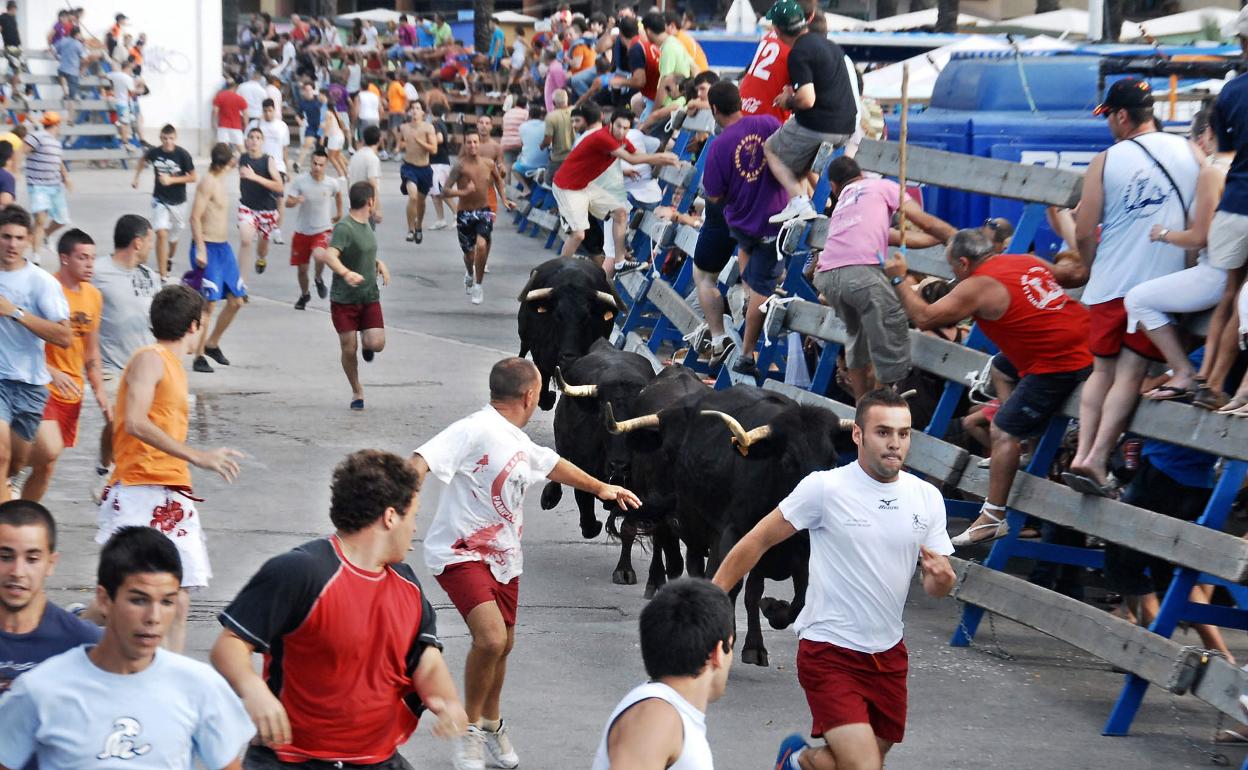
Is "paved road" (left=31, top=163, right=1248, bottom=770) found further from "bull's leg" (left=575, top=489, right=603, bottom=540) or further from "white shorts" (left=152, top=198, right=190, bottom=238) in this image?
"white shorts" (left=152, top=198, right=190, bottom=238)

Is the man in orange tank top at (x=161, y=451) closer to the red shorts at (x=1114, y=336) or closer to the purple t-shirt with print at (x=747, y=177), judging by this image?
the red shorts at (x=1114, y=336)

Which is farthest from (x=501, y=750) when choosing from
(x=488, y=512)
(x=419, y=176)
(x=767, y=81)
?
(x=419, y=176)

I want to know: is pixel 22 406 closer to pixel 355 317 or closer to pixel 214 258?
pixel 355 317

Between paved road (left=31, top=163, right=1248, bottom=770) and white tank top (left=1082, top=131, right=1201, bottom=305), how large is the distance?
6.97 ft

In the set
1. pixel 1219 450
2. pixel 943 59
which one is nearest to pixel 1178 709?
pixel 1219 450

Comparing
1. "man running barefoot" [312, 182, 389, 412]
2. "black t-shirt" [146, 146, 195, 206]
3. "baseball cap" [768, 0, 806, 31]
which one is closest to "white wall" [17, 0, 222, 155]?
"black t-shirt" [146, 146, 195, 206]

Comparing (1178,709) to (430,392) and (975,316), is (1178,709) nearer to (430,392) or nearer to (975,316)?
(975,316)

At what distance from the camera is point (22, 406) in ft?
31.3

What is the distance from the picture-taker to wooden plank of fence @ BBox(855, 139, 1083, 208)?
9750mm

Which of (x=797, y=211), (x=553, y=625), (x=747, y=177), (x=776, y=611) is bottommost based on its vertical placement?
(x=553, y=625)

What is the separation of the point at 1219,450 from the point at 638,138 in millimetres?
11136

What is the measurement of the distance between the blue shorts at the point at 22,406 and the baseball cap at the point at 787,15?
5836 millimetres

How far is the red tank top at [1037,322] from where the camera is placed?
29.9 ft

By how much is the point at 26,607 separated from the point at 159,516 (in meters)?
2.87
